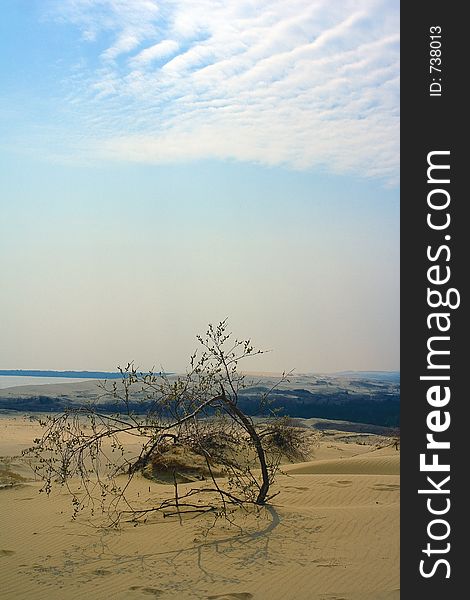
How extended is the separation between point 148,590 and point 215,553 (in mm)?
1401

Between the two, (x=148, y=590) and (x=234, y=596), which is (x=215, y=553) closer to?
(x=148, y=590)

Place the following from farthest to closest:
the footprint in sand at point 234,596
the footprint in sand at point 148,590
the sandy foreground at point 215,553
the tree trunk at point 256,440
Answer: the tree trunk at point 256,440
the sandy foreground at point 215,553
the footprint in sand at point 148,590
the footprint in sand at point 234,596

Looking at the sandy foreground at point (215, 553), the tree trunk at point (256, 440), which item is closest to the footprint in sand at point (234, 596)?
the sandy foreground at point (215, 553)

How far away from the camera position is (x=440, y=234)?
683 cm

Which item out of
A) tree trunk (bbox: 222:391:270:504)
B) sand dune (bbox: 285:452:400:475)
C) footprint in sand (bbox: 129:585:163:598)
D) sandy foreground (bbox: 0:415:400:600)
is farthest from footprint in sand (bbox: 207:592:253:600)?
sand dune (bbox: 285:452:400:475)

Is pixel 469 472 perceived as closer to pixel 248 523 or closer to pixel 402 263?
pixel 402 263

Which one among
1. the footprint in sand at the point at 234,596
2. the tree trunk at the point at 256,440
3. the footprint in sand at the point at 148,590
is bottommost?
the footprint in sand at the point at 148,590

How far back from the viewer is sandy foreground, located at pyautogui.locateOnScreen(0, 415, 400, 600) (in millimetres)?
7340

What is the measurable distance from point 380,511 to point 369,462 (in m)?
6.73

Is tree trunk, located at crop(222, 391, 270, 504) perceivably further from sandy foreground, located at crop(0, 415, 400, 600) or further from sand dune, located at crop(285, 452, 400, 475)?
sand dune, located at crop(285, 452, 400, 475)

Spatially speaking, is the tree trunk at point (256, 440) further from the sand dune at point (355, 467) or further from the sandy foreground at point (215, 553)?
the sand dune at point (355, 467)

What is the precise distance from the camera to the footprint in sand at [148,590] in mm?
7176

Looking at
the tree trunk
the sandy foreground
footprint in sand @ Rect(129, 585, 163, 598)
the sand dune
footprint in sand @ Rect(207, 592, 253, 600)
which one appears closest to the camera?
footprint in sand @ Rect(207, 592, 253, 600)

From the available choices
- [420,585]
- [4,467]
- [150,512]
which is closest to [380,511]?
[150,512]
